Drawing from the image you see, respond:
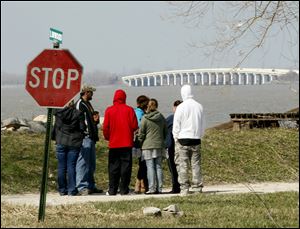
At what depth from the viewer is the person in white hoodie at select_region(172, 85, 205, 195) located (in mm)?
13781

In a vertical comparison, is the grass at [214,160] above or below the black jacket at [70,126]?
below

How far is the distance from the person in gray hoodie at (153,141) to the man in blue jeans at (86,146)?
85 cm

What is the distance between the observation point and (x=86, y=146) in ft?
46.8

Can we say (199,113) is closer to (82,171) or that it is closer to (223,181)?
(82,171)

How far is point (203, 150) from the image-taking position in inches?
787

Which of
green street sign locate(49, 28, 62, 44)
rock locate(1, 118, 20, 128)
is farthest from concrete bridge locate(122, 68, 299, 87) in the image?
green street sign locate(49, 28, 62, 44)

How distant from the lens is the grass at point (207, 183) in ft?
31.6

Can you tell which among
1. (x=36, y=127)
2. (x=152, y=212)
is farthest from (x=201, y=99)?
(x=152, y=212)

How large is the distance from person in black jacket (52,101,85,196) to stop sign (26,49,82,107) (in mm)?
4577

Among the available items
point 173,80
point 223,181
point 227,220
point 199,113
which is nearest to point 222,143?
point 173,80

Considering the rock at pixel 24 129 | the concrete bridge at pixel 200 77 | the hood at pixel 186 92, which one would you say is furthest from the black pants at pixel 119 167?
the rock at pixel 24 129

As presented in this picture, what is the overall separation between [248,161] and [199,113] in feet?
18.2

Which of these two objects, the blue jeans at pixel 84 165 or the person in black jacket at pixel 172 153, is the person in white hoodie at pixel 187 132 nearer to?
the person in black jacket at pixel 172 153

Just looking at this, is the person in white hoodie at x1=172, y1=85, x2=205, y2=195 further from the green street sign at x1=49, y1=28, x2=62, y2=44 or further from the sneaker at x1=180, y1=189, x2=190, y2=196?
the green street sign at x1=49, y1=28, x2=62, y2=44
